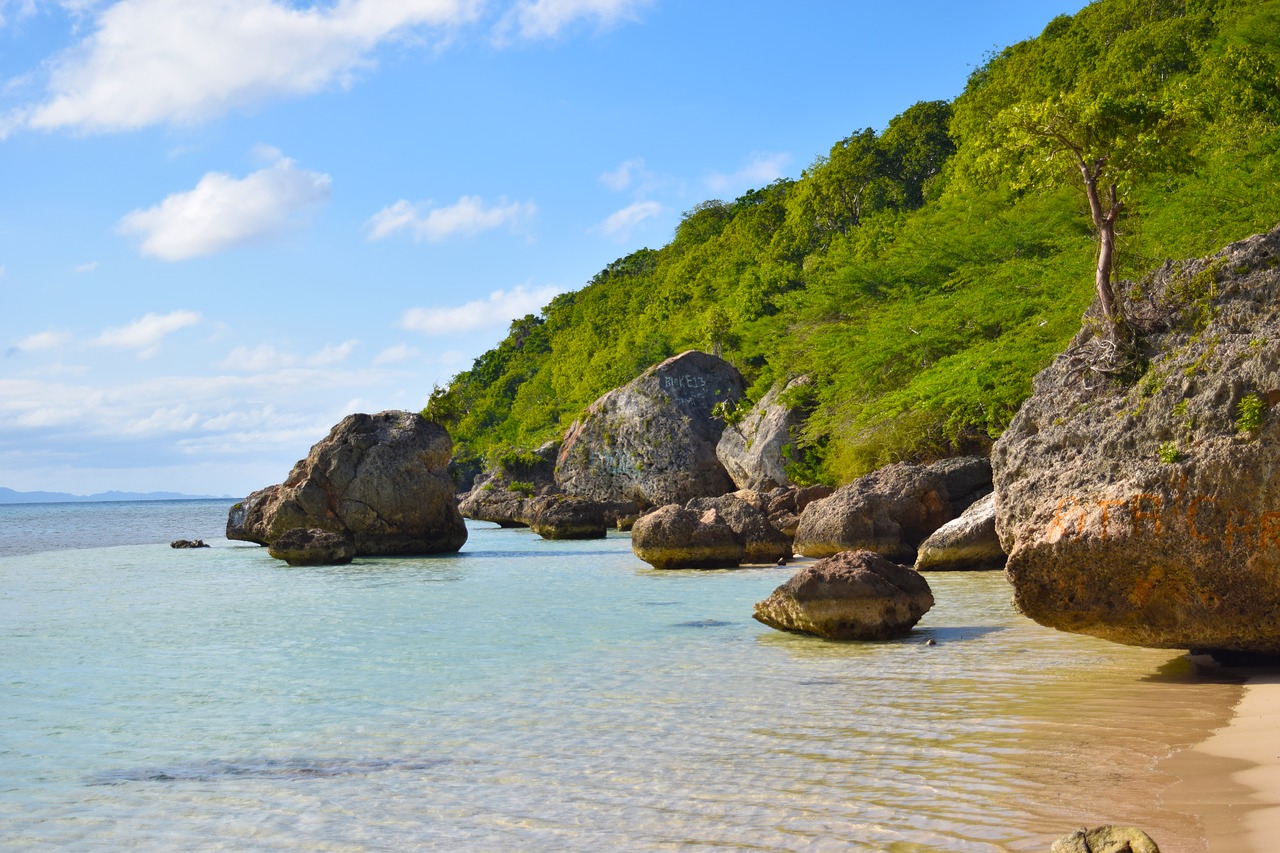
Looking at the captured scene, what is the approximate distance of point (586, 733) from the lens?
6922 mm

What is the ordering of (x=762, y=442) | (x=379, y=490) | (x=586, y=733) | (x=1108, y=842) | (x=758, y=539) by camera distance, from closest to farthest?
1. (x=1108, y=842)
2. (x=586, y=733)
3. (x=758, y=539)
4. (x=379, y=490)
5. (x=762, y=442)

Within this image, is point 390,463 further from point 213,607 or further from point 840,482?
point 840,482

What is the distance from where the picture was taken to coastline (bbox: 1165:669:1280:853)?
437cm

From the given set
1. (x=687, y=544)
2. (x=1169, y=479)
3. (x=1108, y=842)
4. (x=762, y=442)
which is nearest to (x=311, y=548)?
(x=687, y=544)

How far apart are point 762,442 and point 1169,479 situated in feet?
95.3

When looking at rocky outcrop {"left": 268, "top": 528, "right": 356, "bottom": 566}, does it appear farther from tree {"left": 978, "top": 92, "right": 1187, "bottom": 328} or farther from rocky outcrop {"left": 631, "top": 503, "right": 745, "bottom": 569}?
tree {"left": 978, "top": 92, "right": 1187, "bottom": 328}

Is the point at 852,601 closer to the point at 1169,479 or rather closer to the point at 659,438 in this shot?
the point at 1169,479

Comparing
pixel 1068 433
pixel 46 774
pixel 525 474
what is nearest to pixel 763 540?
pixel 1068 433

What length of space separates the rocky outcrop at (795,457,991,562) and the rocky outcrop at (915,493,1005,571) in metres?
1.29

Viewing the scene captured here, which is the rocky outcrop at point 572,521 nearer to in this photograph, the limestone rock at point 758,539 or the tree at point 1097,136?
the limestone rock at point 758,539

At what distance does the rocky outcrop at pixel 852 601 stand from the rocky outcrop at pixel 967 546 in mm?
7357

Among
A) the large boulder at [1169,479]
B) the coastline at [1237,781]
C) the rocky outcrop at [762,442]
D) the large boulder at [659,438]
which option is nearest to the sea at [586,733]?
the coastline at [1237,781]

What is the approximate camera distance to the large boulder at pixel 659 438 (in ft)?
134

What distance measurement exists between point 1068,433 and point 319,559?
61.8ft
